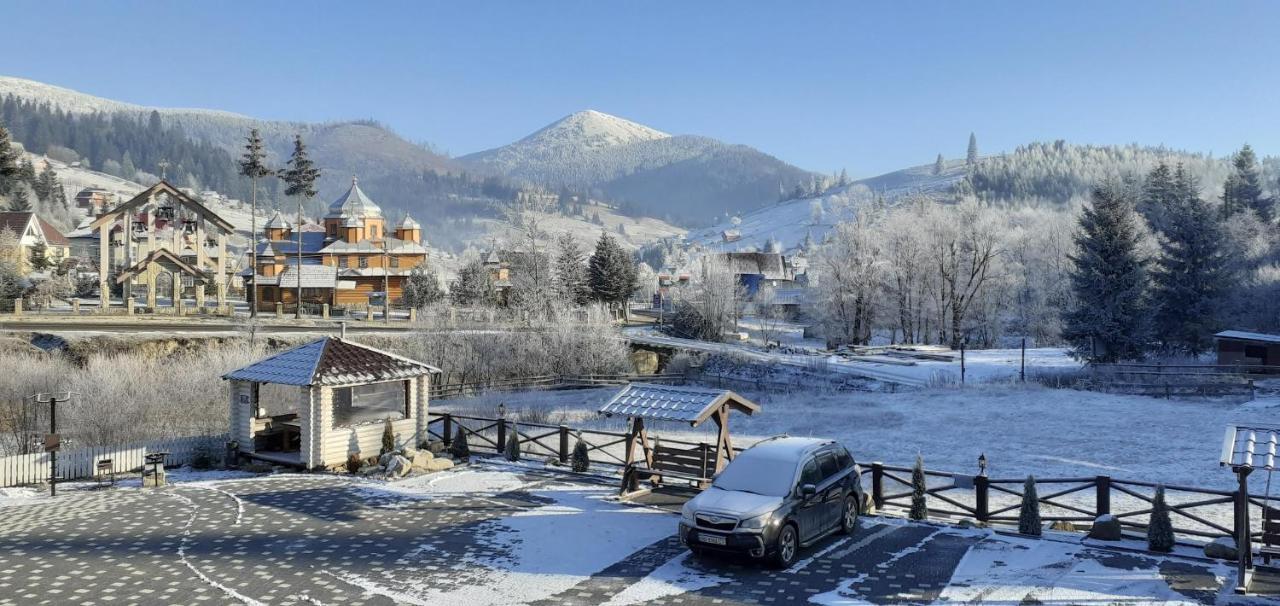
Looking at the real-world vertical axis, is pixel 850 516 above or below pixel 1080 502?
above

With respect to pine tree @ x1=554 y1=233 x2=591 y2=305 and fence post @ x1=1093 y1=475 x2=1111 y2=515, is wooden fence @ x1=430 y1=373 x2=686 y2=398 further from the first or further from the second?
fence post @ x1=1093 y1=475 x2=1111 y2=515

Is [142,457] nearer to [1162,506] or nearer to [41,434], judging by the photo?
[41,434]

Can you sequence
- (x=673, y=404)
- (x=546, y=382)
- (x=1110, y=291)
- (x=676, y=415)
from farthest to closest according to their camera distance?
1. (x=546, y=382)
2. (x=1110, y=291)
3. (x=673, y=404)
4. (x=676, y=415)

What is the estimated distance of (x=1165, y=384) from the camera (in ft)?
133

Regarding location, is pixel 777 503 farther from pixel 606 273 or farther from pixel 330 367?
pixel 606 273

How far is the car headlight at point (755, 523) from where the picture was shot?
14.2m

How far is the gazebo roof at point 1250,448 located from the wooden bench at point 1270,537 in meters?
1.45

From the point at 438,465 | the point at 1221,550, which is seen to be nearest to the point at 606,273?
the point at 438,465

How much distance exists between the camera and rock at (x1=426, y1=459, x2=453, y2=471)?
2307 centimetres

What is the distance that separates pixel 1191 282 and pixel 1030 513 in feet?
144

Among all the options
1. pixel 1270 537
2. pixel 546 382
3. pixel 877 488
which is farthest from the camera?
pixel 546 382

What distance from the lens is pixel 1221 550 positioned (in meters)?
14.7

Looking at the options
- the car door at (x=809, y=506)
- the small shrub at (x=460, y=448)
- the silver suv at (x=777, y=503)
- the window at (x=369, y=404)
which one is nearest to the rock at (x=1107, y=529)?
the silver suv at (x=777, y=503)

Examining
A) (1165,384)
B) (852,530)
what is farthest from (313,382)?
(1165,384)
